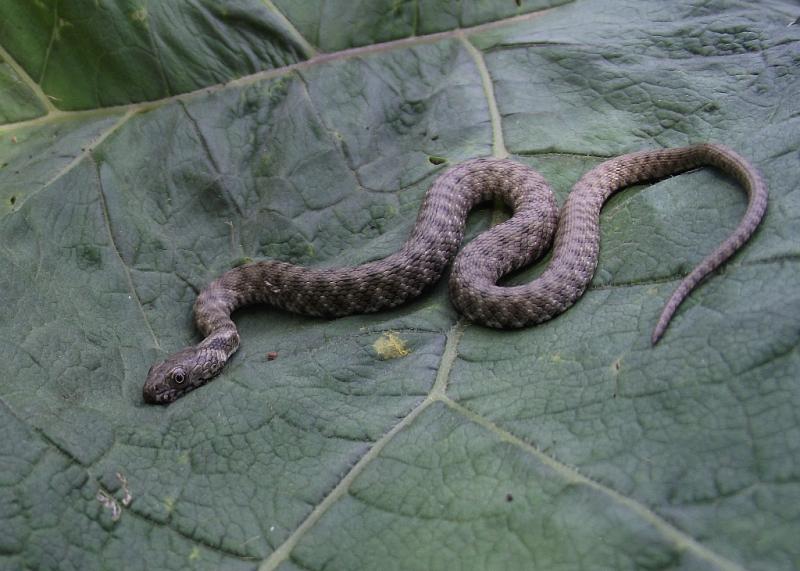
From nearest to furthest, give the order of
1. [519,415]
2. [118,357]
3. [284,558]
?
[284,558] < [519,415] < [118,357]

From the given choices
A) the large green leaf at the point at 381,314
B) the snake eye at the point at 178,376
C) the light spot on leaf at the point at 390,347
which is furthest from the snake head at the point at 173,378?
the light spot on leaf at the point at 390,347

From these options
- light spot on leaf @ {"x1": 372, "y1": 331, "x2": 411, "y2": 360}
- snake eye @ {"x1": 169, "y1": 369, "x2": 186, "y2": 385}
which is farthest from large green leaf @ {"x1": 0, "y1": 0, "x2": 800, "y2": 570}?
snake eye @ {"x1": 169, "y1": 369, "x2": 186, "y2": 385}

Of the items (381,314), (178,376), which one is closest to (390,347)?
(381,314)

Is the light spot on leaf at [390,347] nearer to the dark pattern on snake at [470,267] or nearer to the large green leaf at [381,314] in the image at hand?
the large green leaf at [381,314]

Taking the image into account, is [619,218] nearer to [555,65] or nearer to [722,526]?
[555,65]

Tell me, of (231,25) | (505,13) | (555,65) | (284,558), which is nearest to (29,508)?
(284,558)

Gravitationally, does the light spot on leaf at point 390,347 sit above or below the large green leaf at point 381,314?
below

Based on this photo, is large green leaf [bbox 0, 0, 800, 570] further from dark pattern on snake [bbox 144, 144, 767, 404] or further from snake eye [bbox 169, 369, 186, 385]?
snake eye [bbox 169, 369, 186, 385]
